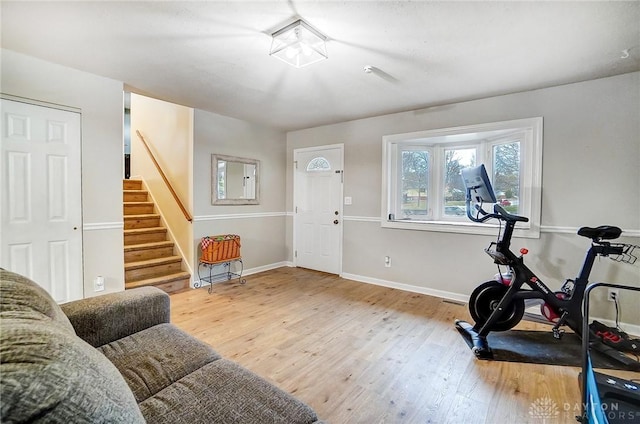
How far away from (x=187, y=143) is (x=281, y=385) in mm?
3429

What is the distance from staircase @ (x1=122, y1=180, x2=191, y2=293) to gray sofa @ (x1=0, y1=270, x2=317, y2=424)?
2215mm

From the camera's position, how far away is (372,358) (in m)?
2.32

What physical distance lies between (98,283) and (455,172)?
14.8 ft

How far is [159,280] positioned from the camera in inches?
146

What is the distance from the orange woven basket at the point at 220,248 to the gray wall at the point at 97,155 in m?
0.98

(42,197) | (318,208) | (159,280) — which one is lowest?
(159,280)

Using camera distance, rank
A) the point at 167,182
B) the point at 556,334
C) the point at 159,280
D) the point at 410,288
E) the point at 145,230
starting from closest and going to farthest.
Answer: the point at 556,334
the point at 159,280
the point at 410,288
the point at 145,230
the point at 167,182

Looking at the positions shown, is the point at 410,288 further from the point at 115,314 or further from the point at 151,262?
the point at 151,262

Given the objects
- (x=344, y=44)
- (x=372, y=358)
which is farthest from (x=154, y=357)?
(x=344, y=44)

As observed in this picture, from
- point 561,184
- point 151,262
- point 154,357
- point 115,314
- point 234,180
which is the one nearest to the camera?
point 154,357

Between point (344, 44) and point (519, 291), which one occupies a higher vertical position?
point (344, 44)

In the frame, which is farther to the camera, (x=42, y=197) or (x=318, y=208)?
(x=318, y=208)

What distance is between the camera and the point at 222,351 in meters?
2.39

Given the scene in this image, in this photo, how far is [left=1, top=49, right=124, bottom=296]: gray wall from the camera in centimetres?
273
